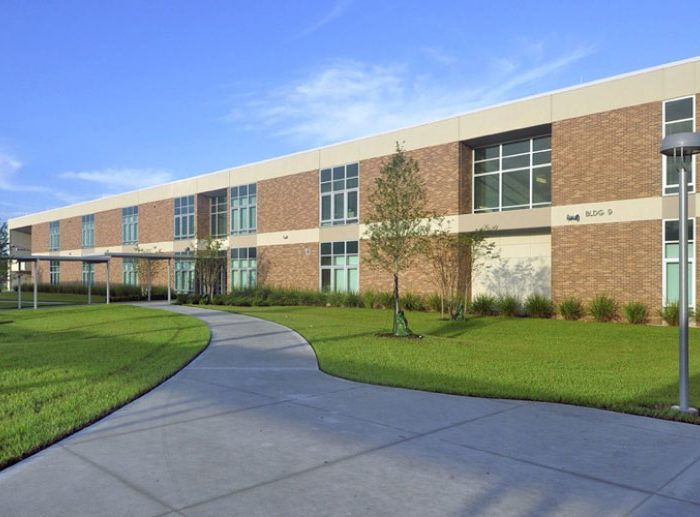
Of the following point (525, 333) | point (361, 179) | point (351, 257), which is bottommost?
point (525, 333)

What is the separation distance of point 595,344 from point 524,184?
35.1 ft

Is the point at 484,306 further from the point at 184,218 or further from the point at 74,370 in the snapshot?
the point at 184,218

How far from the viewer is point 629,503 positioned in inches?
160

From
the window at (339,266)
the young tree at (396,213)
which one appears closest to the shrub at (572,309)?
the young tree at (396,213)

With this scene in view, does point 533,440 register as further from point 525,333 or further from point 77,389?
point 525,333

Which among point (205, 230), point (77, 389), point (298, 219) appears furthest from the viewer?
point (205, 230)

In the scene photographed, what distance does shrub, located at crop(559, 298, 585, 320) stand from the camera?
67.7ft

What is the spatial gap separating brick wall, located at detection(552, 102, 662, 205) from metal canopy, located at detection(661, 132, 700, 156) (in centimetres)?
1383

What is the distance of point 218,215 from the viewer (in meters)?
40.9

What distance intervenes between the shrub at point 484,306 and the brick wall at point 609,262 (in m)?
2.47

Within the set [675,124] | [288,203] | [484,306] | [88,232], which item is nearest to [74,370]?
[484,306]

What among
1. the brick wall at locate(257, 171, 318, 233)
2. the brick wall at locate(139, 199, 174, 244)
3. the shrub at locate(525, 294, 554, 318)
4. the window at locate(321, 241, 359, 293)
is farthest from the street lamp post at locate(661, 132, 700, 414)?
the brick wall at locate(139, 199, 174, 244)

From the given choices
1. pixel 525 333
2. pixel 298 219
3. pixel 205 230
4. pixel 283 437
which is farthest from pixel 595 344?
pixel 205 230

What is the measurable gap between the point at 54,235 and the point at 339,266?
134 feet
